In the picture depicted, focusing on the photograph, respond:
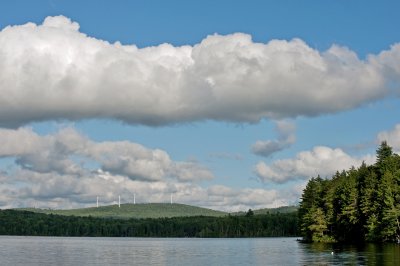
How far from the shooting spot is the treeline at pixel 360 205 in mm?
137375

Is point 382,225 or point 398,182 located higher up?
point 398,182

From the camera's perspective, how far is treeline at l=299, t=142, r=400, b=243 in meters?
137

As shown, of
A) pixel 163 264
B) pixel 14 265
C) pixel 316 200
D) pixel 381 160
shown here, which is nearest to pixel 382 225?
pixel 381 160

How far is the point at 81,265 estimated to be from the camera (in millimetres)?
102188

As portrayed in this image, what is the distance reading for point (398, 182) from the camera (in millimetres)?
140125

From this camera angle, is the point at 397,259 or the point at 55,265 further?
the point at 55,265

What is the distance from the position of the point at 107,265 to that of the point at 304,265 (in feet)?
112

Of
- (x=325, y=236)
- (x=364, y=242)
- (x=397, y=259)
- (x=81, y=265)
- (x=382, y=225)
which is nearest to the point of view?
(x=397, y=259)

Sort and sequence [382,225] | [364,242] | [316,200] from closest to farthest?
[382,225] → [364,242] → [316,200]

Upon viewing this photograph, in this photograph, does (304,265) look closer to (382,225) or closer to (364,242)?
(382,225)

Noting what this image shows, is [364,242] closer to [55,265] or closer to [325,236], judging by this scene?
[325,236]

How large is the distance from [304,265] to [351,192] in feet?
227

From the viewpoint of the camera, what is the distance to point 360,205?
14850cm

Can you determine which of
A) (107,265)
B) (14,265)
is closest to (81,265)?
(107,265)
